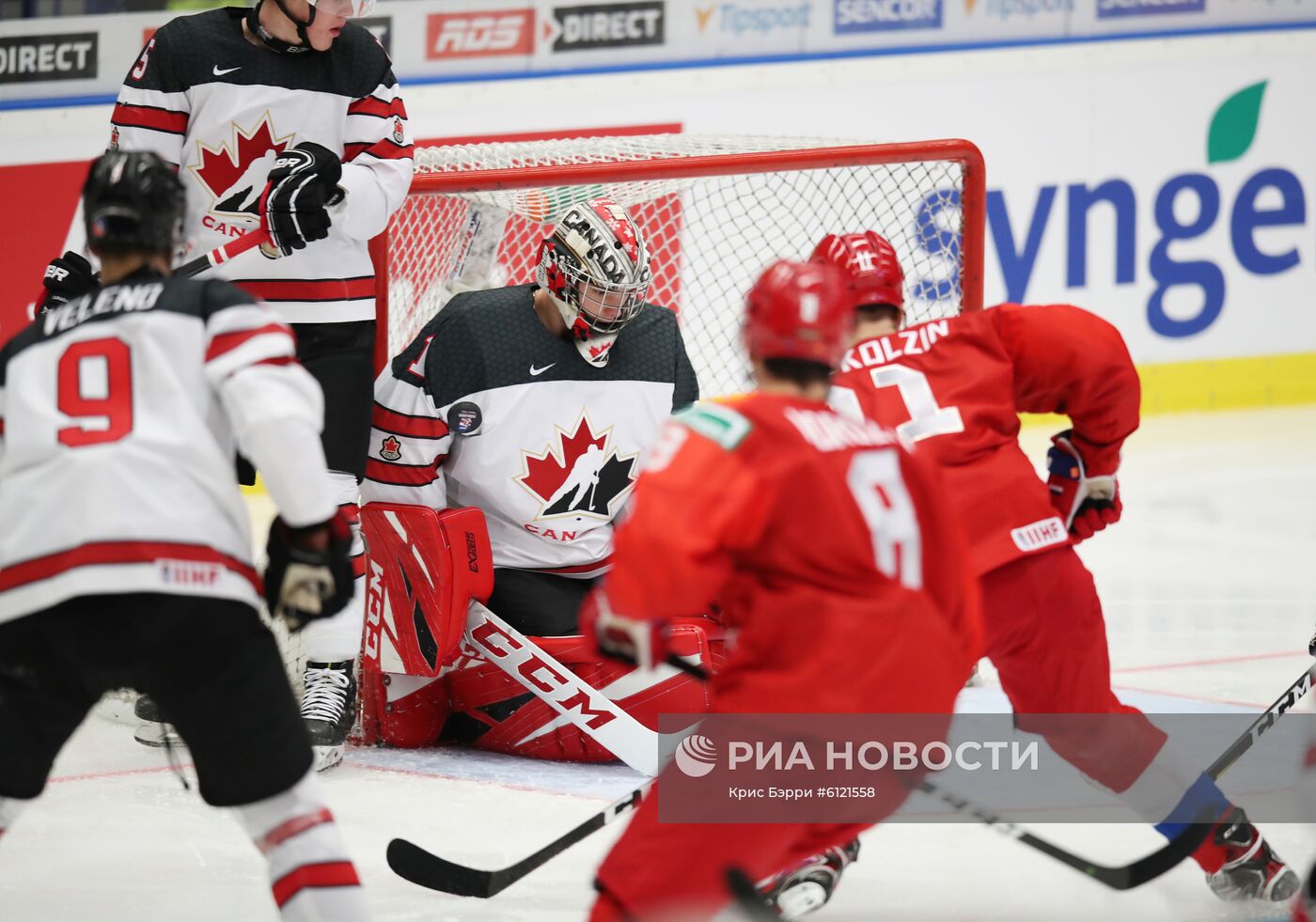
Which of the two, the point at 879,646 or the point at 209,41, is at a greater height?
the point at 209,41

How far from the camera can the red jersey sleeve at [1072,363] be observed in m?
2.63

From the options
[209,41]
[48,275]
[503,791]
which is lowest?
[503,791]

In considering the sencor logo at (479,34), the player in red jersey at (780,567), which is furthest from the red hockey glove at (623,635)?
the sencor logo at (479,34)

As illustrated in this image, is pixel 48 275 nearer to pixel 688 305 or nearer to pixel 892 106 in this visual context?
pixel 688 305

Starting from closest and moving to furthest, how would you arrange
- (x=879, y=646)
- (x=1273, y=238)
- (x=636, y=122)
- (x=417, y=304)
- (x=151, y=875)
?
(x=879, y=646), (x=151, y=875), (x=417, y=304), (x=636, y=122), (x=1273, y=238)

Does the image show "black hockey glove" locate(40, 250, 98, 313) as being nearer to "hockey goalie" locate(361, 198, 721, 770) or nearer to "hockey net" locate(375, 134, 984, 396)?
"hockey goalie" locate(361, 198, 721, 770)

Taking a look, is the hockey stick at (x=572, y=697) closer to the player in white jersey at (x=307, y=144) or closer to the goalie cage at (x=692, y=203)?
the player in white jersey at (x=307, y=144)

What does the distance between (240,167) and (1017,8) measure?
186 inches

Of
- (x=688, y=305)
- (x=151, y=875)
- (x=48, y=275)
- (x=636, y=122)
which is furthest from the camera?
(x=636, y=122)

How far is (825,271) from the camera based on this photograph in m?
2.03

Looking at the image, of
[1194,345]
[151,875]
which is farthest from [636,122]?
[151,875]

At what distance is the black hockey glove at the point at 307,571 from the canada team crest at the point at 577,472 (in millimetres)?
1367

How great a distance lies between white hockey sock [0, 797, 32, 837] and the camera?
2.07 meters

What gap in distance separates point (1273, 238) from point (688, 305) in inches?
116
